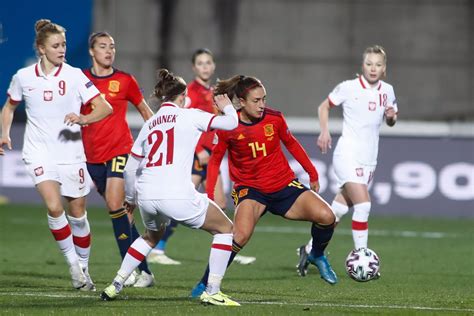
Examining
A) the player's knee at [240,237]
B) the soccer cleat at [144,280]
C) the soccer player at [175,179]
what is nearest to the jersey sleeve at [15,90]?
the soccer player at [175,179]

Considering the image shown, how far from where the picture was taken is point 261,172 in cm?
1045

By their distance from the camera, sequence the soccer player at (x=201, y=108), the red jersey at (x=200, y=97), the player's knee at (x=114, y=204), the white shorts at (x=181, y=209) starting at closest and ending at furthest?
1. the white shorts at (x=181, y=209)
2. the player's knee at (x=114, y=204)
3. the soccer player at (x=201, y=108)
4. the red jersey at (x=200, y=97)

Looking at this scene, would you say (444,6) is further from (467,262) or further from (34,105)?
(34,105)

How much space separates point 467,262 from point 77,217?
16.3 feet

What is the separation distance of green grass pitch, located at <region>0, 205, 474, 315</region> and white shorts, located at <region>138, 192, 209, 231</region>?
651mm

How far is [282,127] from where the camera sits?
10.4 metres

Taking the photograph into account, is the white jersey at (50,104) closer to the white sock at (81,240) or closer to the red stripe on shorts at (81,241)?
the white sock at (81,240)

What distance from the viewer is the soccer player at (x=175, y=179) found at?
30.4 ft

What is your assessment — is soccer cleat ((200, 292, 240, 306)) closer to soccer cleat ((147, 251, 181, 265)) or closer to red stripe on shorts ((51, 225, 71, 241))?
red stripe on shorts ((51, 225, 71, 241))

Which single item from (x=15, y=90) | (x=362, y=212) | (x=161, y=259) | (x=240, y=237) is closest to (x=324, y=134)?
(x=362, y=212)

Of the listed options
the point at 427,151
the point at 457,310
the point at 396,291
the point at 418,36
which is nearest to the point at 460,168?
the point at 427,151

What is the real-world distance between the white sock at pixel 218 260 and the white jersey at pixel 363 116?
3129 mm

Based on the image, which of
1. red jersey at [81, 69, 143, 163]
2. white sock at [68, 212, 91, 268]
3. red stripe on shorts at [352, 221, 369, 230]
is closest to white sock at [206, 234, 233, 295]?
white sock at [68, 212, 91, 268]

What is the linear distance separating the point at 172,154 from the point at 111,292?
1158mm
